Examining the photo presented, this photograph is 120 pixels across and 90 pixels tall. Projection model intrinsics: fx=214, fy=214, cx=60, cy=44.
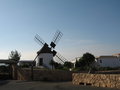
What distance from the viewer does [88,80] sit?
23016 mm

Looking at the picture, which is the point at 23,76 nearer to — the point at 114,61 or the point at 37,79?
the point at 37,79

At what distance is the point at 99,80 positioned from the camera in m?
21.7

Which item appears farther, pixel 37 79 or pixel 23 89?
pixel 37 79

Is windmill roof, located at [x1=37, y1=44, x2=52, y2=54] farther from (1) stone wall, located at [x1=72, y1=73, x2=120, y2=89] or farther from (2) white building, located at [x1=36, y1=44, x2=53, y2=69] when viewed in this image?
(1) stone wall, located at [x1=72, y1=73, x2=120, y2=89]

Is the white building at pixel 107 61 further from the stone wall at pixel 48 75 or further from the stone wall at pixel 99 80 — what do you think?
the stone wall at pixel 99 80

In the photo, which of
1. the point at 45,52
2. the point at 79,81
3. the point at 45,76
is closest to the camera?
the point at 79,81

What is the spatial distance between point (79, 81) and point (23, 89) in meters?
7.10

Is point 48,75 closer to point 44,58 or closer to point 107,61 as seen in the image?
point 44,58

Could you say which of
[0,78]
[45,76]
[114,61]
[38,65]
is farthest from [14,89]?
[114,61]

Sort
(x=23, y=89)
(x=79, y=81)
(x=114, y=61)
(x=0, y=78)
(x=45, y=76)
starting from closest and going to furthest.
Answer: (x=23, y=89) → (x=79, y=81) → (x=45, y=76) → (x=0, y=78) → (x=114, y=61)

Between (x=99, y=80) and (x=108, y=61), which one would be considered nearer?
(x=99, y=80)

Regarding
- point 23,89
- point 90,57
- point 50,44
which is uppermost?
point 50,44

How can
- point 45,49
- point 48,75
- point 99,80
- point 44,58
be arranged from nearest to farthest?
1. point 99,80
2. point 48,75
3. point 44,58
4. point 45,49

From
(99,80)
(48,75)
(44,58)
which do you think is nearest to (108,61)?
(44,58)
